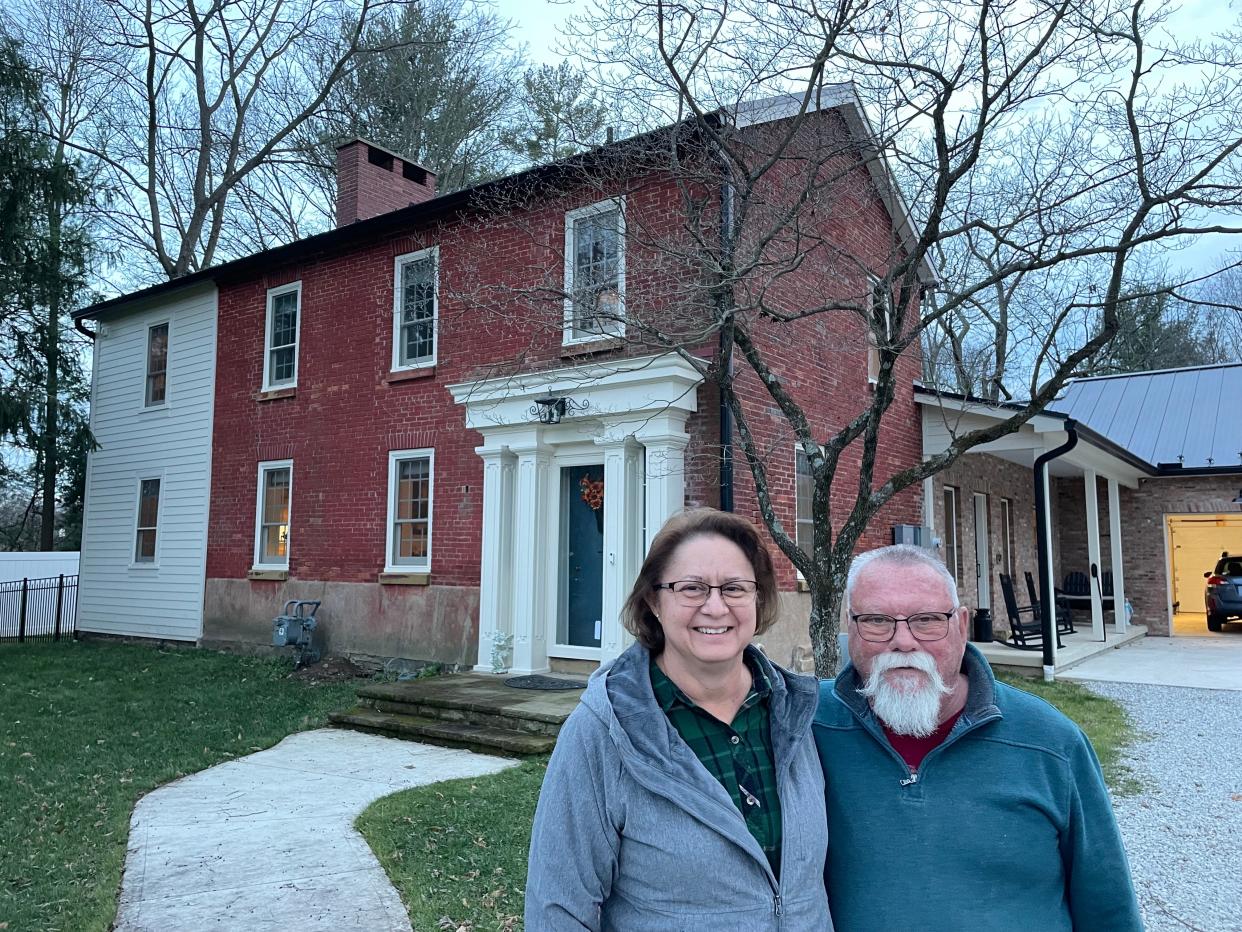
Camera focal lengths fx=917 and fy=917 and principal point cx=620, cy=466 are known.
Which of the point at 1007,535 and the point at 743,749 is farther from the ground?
the point at 1007,535

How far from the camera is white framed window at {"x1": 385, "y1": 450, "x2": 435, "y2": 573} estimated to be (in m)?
11.0

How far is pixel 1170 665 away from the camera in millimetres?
12359

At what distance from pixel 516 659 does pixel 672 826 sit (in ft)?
26.8

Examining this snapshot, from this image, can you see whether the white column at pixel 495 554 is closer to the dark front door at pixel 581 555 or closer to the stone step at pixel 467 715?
the dark front door at pixel 581 555

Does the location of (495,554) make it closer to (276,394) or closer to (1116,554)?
(276,394)

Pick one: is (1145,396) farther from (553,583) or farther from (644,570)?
(644,570)

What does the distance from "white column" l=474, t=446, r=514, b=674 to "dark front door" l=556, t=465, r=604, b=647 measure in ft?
1.92

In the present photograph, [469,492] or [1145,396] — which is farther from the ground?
[1145,396]

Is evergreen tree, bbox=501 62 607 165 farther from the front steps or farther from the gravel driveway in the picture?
the gravel driveway

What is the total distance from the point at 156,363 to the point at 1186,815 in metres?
15.2

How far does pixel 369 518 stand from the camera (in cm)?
1155

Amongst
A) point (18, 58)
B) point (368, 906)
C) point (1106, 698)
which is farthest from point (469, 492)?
point (18, 58)

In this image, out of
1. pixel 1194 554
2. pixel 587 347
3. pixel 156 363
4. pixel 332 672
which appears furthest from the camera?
pixel 1194 554

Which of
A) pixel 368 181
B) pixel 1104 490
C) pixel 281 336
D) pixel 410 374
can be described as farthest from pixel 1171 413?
pixel 281 336
